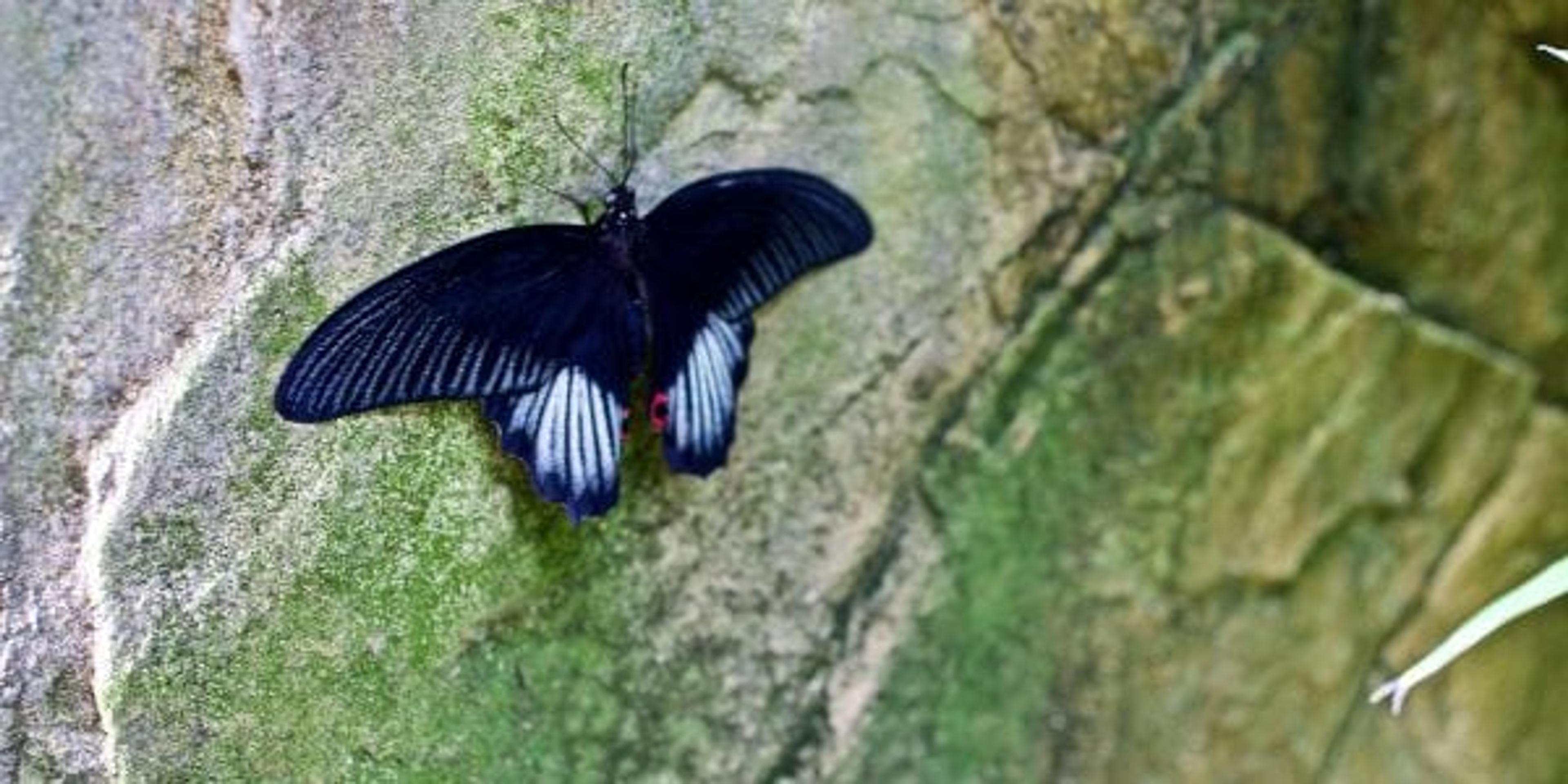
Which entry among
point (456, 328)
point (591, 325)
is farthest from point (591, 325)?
point (456, 328)

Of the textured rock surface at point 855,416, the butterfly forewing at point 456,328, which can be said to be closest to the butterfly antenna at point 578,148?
the textured rock surface at point 855,416

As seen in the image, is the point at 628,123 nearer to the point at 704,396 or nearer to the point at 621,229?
the point at 621,229

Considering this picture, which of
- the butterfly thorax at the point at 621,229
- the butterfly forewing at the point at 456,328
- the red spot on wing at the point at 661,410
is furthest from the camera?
the red spot on wing at the point at 661,410

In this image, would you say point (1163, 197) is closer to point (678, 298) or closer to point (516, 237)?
point (678, 298)

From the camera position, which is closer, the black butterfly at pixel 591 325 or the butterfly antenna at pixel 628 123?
the black butterfly at pixel 591 325

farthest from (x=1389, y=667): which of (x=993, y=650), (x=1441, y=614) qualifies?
(x=993, y=650)

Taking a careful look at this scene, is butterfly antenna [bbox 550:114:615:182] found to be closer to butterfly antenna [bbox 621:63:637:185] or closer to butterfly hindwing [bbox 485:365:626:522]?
butterfly antenna [bbox 621:63:637:185]

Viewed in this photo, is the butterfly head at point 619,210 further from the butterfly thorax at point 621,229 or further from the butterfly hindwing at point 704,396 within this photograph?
the butterfly hindwing at point 704,396
